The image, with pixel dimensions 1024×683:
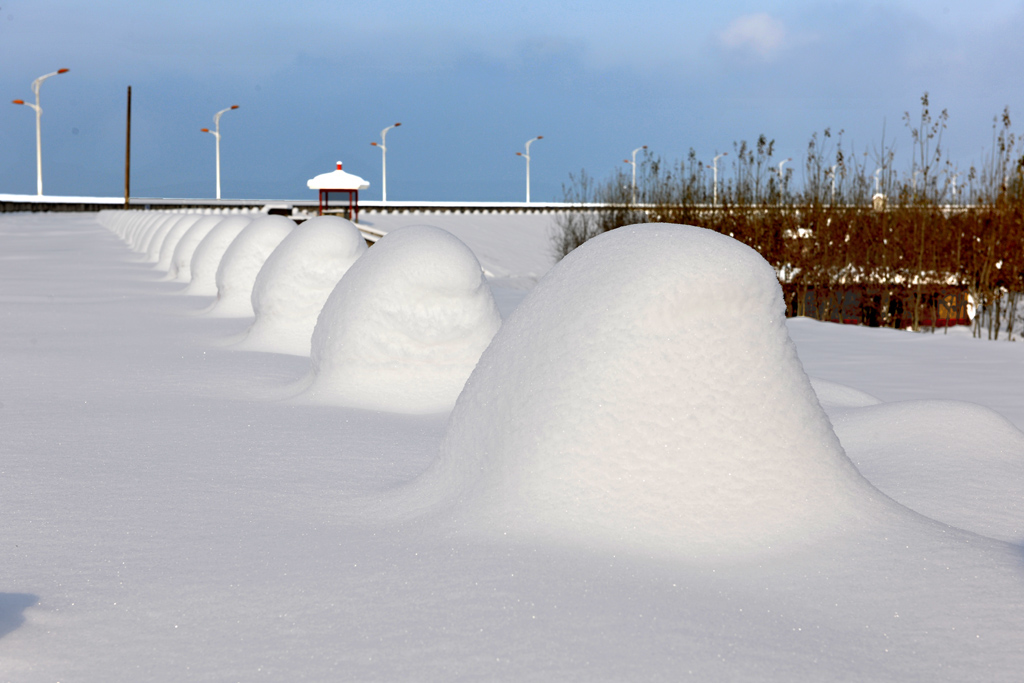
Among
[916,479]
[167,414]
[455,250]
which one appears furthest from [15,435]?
[916,479]

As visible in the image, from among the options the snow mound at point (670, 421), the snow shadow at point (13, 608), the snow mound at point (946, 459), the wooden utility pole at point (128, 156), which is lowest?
the snow shadow at point (13, 608)

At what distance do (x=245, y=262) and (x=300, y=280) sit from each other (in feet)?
8.89

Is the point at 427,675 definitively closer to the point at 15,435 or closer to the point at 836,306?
the point at 15,435

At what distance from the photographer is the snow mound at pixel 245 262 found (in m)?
10.3

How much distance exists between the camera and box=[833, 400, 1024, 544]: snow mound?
3.71m

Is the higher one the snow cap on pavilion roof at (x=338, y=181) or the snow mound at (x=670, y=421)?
the snow cap on pavilion roof at (x=338, y=181)

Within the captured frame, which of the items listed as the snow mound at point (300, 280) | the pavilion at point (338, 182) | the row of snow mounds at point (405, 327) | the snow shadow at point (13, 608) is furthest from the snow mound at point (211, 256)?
the pavilion at point (338, 182)

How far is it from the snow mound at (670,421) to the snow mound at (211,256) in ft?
34.4

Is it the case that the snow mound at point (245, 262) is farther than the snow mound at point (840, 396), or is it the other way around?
the snow mound at point (245, 262)

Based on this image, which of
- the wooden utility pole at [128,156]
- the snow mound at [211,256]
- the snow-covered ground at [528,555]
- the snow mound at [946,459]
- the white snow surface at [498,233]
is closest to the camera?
the snow-covered ground at [528,555]

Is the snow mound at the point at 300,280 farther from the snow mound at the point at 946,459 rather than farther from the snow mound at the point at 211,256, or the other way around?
the snow mound at the point at 211,256

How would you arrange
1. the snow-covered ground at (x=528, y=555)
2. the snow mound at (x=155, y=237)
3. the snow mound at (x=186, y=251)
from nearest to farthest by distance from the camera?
1. the snow-covered ground at (x=528, y=555)
2. the snow mound at (x=186, y=251)
3. the snow mound at (x=155, y=237)

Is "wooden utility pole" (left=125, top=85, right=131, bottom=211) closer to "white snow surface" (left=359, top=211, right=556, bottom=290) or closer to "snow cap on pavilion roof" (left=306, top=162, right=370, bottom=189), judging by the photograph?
"white snow surface" (left=359, top=211, right=556, bottom=290)

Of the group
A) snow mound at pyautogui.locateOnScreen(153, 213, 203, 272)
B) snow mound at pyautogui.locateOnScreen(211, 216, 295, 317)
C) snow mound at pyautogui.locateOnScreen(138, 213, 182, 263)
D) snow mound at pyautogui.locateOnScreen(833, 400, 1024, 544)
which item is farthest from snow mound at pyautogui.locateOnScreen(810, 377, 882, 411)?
snow mound at pyautogui.locateOnScreen(138, 213, 182, 263)
